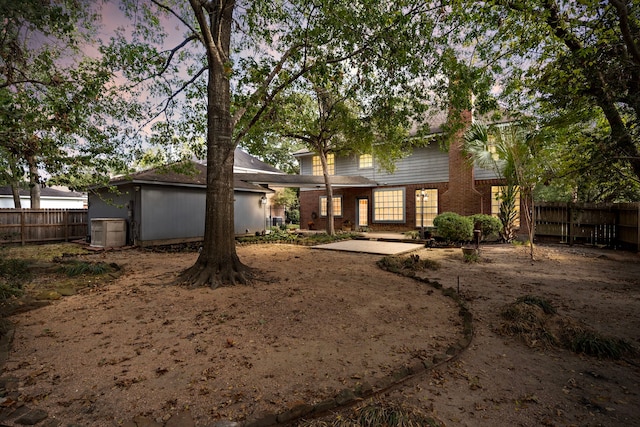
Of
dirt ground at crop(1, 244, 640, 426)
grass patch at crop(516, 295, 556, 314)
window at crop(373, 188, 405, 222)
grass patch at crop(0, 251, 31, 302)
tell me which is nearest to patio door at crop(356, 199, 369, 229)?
window at crop(373, 188, 405, 222)

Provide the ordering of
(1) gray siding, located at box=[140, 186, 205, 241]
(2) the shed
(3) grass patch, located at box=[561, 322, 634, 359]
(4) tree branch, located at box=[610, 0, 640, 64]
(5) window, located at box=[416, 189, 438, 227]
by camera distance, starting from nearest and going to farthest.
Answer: (3) grass patch, located at box=[561, 322, 634, 359] < (4) tree branch, located at box=[610, 0, 640, 64] < (2) the shed < (1) gray siding, located at box=[140, 186, 205, 241] < (5) window, located at box=[416, 189, 438, 227]

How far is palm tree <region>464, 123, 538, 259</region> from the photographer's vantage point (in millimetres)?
9445

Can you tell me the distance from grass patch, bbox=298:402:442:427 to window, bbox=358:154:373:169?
59.5 ft

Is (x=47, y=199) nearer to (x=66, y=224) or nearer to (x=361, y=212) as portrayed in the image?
(x=66, y=224)

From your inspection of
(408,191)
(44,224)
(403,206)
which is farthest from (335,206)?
(44,224)

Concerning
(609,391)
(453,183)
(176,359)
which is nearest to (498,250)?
(453,183)

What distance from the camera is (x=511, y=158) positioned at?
A: 1060 centimetres

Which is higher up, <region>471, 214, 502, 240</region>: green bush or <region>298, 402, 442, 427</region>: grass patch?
<region>471, 214, 502, 240</region>: green bush

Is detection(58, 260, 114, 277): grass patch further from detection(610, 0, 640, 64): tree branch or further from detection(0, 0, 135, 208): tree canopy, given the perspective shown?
detection(610, 0, 640, 64): tree branch

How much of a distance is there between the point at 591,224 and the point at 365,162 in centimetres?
1179

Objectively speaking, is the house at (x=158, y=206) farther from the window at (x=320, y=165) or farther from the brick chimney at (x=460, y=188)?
the brick chimney at (x=460, y=188)

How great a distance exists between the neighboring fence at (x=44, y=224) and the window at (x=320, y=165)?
13.7 metres

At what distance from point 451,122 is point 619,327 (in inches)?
208

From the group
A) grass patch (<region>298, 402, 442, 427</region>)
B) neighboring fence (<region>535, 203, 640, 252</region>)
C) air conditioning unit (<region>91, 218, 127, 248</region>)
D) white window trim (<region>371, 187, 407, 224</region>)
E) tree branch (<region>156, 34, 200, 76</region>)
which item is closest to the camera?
grass patch (<region>298, 402, 442, 427</region>)
